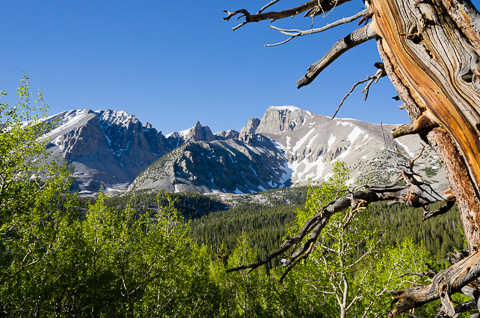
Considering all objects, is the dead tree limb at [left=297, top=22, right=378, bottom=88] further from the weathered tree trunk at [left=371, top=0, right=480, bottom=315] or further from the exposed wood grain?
the weathered tree trunk at [left=371, top=0, right=480, bottom=315]

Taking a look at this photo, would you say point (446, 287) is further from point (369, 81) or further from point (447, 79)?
point (369, 81)

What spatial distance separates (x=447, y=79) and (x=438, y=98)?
0.17m

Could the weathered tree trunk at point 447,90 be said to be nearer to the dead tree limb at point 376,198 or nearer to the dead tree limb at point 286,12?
the dead tree limb at point 376,198

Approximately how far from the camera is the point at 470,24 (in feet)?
7.20

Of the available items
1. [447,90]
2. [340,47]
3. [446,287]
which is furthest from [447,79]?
[446,287]

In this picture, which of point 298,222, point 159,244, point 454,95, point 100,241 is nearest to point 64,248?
point 100,241

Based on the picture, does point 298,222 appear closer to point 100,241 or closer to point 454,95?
point 100,241

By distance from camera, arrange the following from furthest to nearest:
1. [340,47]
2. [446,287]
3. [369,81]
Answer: [369,81] < [340,47] < [446,287]

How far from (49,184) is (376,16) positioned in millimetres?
15676

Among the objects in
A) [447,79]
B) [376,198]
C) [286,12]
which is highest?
[286,12]

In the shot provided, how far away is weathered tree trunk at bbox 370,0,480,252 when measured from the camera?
6.92 ft

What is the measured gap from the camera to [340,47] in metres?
2.80

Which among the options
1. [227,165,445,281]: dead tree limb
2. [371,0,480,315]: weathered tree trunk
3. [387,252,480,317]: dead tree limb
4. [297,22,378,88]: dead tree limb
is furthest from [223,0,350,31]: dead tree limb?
[387,252,480,317]: dead tree limb

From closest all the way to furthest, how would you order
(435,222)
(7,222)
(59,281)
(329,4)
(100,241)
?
1. (329,4)
2. (7,222)
3. (59,281)
4. (100,241)
5. (435,222)
